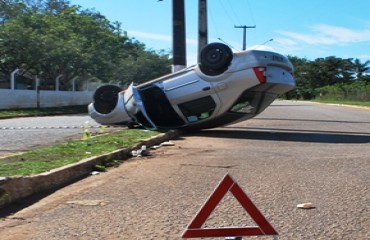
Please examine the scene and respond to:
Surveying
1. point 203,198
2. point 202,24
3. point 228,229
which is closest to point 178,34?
point 202,24

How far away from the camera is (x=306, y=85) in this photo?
112 m

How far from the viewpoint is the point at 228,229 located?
13.7ft

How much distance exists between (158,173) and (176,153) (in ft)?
8.84

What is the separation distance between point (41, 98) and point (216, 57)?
2558 cm

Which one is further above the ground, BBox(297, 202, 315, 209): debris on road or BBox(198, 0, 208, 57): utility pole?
BBox(198, 0, 208, 57): utility pole

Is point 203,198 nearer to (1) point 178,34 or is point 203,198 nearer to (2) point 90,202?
(2) point 90,202

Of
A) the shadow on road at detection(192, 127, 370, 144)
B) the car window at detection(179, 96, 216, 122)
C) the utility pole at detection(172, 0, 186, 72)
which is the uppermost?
the utility pole at detection(172, 0, 186, 72)

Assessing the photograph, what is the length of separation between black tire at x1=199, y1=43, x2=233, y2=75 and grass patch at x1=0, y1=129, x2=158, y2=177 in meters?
3.17

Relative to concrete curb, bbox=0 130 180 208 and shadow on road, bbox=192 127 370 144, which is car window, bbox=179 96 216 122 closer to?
shadow on road, bbox=192 127 370 144

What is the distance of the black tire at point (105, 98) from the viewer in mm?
17531

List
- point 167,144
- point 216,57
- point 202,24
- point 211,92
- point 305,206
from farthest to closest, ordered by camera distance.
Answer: point 202,24 < point 211,92 < point 216,57 < point 167,144 < point 305,206

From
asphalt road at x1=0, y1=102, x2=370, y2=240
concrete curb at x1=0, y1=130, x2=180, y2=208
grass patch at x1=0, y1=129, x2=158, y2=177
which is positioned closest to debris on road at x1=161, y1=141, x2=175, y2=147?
grass patch at x1=0, y1=129, x2=158, y2=177

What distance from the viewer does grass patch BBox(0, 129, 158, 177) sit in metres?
7.49

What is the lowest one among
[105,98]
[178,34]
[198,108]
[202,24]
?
[198,108]
